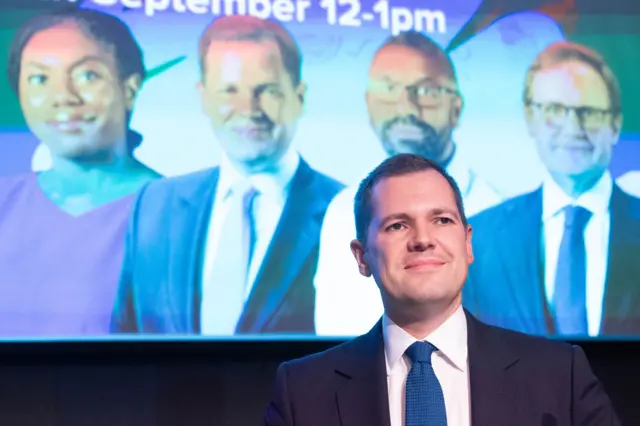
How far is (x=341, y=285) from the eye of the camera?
8.37ft

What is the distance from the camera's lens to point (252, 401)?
277cm

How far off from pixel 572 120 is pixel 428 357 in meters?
1.55

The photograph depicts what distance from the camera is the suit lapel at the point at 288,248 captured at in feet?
8.27

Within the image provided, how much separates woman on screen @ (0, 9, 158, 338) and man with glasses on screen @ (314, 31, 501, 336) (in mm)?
678

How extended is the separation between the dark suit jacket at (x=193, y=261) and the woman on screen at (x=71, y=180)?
6cm

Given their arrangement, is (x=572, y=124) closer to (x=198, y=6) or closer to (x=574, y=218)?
(x=574, y=218)

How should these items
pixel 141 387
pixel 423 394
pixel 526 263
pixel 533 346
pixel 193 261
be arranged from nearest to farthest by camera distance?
pixel 423 394, pixel 533 346, pixel 193 261, pixel 526 263, pixel 141 387

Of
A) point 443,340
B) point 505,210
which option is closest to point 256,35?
point 505,210

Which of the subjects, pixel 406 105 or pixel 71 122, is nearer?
pixel 71 122

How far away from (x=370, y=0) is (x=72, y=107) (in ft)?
3.74

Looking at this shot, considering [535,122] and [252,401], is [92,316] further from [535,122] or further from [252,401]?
[535,122]

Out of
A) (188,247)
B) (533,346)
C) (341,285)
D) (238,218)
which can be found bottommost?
(533,346)

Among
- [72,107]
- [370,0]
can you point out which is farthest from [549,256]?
[72,107]

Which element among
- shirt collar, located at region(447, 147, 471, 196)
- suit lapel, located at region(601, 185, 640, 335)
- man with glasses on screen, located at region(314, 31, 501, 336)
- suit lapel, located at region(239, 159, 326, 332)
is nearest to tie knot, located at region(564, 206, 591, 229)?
suit lapel, located at region(601, 185, 640, 335)
